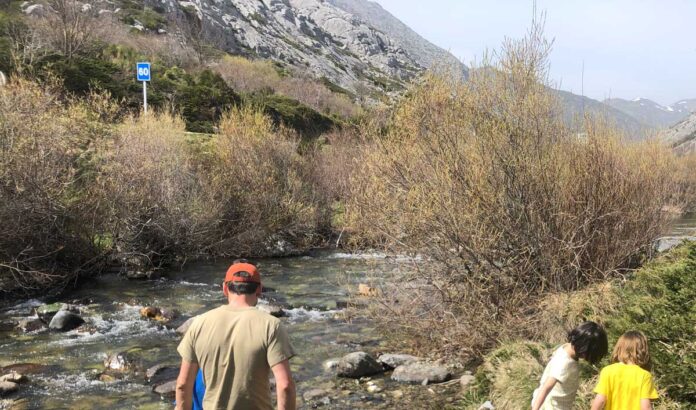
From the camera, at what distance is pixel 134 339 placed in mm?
11266

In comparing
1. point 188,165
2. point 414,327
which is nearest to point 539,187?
point 414,327

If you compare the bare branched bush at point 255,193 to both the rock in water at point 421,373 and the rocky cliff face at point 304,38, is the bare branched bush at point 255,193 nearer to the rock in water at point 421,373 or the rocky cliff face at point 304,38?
the rock in water at point 421,373

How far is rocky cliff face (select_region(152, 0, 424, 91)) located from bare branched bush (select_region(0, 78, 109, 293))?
36.7 meters

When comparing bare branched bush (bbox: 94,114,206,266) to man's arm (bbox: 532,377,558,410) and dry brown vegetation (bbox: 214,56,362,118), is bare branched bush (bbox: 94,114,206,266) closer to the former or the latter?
man's arm (bbox: 532,377,558,410)

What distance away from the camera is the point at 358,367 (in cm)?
922

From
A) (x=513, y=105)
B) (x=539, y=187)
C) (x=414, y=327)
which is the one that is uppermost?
(x=513, y=105)

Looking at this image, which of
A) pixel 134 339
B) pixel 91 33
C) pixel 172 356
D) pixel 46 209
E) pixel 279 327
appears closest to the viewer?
pixel 279 327

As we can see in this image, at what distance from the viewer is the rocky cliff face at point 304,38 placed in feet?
257

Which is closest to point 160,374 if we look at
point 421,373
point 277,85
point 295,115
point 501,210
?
point 421,373

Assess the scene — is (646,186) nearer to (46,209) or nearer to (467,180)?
(467,180)

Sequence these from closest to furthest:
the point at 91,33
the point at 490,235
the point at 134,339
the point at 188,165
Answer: the point at 490,235
the point at 134,339
the point at 188,165
the point at 91,33

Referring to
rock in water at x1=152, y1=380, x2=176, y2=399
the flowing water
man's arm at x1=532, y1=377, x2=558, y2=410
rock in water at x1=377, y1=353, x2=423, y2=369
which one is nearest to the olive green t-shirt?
man's arm at x1=532, y1=377, x2=558, y2=410

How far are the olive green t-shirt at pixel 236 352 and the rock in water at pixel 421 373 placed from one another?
569cm

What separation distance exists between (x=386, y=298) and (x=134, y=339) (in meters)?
5.41
